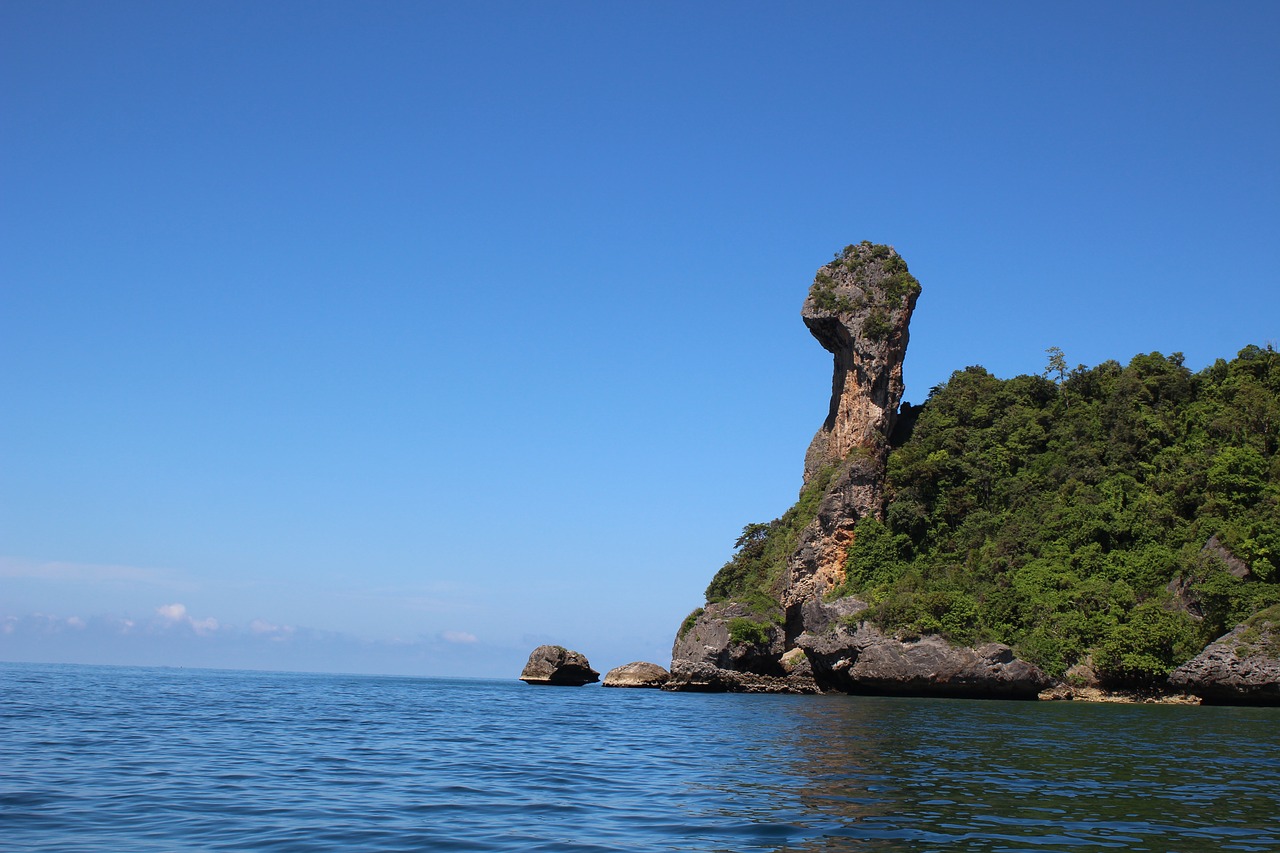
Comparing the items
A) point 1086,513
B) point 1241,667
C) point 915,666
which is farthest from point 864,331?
point 1241,667

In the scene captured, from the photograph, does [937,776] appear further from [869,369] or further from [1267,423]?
[869,369]

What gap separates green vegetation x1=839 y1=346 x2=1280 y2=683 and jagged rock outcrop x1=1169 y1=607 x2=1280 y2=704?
9.59ft

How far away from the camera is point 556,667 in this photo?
92562mm

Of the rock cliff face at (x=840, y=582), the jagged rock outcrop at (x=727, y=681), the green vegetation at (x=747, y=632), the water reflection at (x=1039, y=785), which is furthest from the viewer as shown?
the green vegetation at (x=747, y=632)

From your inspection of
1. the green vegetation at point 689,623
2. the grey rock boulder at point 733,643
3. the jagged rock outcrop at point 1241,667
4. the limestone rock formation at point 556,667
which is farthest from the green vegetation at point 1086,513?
the limestone rock formation at point 556,667

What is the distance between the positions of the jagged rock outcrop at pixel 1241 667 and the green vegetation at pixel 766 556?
3456cm

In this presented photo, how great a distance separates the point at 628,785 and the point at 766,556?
7950 centimetres

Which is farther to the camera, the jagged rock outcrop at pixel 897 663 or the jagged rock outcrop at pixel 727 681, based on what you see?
the jagged rock outcrop at pixel 727 681

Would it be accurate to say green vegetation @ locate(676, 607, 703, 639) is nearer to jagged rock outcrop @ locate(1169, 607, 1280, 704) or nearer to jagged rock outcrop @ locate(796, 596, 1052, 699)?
jagged rock outcrop @ locate(796, 596, 1052, 699)

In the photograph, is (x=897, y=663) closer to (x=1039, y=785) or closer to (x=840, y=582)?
(x=840, y=582)

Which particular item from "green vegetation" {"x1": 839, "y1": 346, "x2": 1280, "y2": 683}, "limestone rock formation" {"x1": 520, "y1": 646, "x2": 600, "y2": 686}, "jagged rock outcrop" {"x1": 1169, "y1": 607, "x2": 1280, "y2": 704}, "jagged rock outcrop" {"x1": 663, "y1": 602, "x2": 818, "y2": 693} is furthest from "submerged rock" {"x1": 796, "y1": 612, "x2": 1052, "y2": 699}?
"limestone rock formation" {"x1": 520, "y1": 646, "x2": 600, "y2": 686}

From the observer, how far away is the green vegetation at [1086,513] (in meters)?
57.7

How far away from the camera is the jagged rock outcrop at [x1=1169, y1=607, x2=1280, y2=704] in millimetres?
48625

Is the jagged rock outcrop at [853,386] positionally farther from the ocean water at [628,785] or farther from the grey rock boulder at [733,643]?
the ocean water at [628,785]
